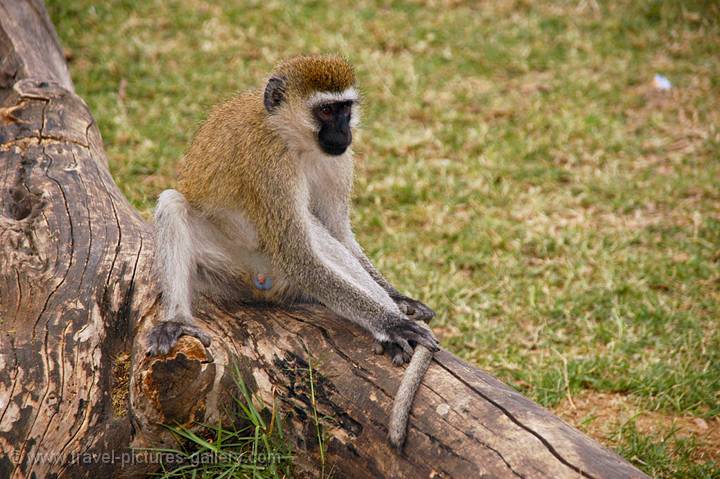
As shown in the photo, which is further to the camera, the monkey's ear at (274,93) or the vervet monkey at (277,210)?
the monkey's ear at (274,93)

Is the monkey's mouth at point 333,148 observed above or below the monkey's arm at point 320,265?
above

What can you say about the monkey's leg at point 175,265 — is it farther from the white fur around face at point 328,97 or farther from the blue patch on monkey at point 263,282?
the white fur around face at point 328,97

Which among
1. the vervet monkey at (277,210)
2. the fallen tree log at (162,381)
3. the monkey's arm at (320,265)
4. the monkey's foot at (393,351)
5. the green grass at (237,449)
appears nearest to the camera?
the fallen tree log at (162,381)

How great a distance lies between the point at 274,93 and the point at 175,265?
1034 mm

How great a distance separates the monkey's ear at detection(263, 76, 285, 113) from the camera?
4.27m

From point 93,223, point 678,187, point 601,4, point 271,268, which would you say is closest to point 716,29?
point 601,4

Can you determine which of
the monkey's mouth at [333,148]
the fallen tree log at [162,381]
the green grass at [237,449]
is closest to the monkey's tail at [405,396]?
the fallen tree log at [162,381]

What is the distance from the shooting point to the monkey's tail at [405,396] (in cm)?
322

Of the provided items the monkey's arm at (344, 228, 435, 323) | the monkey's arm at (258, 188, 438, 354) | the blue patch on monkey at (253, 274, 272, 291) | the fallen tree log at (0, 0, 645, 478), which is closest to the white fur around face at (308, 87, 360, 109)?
the monkey's arm at (258, 188, 438, 354)

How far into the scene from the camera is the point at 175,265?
12.9ft

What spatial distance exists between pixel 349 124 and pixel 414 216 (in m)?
2.22

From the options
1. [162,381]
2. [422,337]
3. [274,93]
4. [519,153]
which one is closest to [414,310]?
[422,337]

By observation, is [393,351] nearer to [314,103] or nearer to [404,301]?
[404,301]

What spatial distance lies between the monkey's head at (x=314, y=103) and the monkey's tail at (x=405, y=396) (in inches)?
49.8
